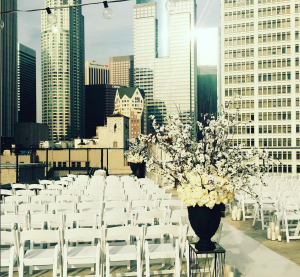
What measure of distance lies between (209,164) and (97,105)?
18430 centimetres

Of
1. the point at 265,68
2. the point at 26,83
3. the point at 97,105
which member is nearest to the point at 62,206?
the point at 265,68

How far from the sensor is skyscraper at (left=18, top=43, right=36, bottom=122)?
162m

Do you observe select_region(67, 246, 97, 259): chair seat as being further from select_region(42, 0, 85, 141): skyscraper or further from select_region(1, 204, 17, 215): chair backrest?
select_region(42, 0, 85, 141): skyscraper

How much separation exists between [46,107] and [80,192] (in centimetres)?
16741

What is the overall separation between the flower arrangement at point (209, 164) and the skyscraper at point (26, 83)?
16842cm

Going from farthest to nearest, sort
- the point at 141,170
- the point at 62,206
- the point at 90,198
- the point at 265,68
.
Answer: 1. the point at 265,68
2. the point at 141,170
3. the point at 90,198
4. the point at 62,206

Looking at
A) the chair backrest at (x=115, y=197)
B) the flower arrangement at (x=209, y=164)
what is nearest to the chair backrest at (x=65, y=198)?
the chair backrest at (x=115, y=197)

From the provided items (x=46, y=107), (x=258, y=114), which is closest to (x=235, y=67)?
(x=258, y=114)

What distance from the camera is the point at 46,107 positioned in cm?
16875

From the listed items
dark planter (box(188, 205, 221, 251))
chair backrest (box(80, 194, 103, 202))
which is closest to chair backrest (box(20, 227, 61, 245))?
dark planter (box(188, 205, 221, 251))

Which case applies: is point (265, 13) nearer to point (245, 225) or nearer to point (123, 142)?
point (123, 142)

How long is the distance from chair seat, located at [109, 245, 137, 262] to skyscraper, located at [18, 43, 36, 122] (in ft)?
551

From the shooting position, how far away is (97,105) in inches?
7308

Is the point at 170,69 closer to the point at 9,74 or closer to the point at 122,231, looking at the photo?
the point at 9,74
